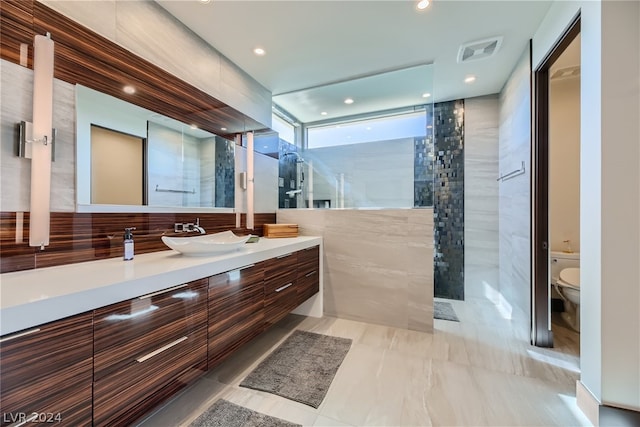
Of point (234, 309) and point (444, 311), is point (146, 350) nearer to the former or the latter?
point (234, 309)

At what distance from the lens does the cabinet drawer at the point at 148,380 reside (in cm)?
93

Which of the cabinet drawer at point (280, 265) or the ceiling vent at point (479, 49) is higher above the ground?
the ceiling vent at point (479, 49)

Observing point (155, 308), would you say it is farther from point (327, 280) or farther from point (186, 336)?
point (327, 280)

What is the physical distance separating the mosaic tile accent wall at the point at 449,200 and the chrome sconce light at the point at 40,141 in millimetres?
3652

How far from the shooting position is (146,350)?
1.06 meters

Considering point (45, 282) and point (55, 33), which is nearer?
point (45, 282)

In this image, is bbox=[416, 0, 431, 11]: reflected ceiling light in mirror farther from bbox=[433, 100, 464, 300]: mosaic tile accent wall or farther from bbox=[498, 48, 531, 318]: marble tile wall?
bbox=[433, 100, 464, 300]: mosaic tile accent wall

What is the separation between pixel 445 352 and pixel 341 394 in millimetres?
986

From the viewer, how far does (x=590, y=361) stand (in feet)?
4.46

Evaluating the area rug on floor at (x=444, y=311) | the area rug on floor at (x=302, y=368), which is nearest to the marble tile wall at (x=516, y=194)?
the area rug on floor at (x=444, y=311)

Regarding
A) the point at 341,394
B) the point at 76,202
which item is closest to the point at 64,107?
the point at 76,202

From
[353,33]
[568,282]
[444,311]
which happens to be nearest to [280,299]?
[444,311]

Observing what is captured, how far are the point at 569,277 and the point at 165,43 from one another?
3.90 meters

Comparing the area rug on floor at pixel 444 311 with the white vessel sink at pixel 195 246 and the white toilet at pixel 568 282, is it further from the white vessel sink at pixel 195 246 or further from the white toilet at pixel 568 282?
the white vessel sink at pixel 195 246
